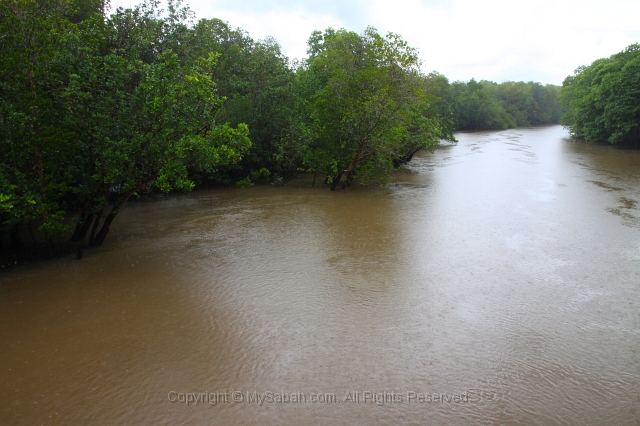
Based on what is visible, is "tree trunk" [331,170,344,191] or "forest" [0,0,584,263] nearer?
"forest" [0,0,584,263]

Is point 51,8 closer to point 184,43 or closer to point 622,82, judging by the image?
point 184,43

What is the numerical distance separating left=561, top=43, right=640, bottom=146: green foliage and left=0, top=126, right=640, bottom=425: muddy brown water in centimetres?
2523

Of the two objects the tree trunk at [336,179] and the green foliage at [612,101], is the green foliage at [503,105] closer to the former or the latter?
the green foliage at [612,101]

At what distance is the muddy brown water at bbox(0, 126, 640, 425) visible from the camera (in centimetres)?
559

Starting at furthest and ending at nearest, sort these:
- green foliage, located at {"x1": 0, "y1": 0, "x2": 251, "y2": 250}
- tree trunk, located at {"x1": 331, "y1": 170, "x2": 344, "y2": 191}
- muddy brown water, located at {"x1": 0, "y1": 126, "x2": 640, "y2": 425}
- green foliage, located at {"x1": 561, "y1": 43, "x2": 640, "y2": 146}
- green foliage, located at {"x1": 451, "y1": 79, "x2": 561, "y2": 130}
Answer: green foliage, located at {"x1": 451, "y1": 79, "x2": 561, "y2": 130}, green foliage, located at {"x1": 561, "y1": 43, "x2": 640, "y2": 146}, tree trunk, located at {"x1": 331, "y1": 170, "x2": 344, "y2": 191}, green foliage, located at {"x1": 0, "y1": 0, "x2": 251, "y2": 250}, muddy brown water, located at {"x1": 0, "y1": 126, "x2": 640, "y2": 425}

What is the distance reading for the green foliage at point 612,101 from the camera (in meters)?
34.2

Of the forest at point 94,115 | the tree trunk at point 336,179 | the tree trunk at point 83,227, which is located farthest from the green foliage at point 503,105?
the tree trunk at point 83,227

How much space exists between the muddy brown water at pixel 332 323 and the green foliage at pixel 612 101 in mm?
25234

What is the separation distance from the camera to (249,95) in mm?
19969

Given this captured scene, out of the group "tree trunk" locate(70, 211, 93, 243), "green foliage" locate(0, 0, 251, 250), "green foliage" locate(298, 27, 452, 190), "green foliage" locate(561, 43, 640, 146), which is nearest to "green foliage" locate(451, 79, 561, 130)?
"green foliage" locate(561, 43, 640, 146)

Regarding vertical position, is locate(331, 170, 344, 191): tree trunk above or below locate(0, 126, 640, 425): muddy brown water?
above

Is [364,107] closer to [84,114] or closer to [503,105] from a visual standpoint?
[84,114]

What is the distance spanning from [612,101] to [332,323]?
3883 centimetres

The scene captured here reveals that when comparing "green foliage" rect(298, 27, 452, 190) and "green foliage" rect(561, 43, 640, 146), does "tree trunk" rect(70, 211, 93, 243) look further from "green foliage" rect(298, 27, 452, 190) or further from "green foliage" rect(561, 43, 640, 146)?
"green foliage" rect(561, 43, 640, 146)
